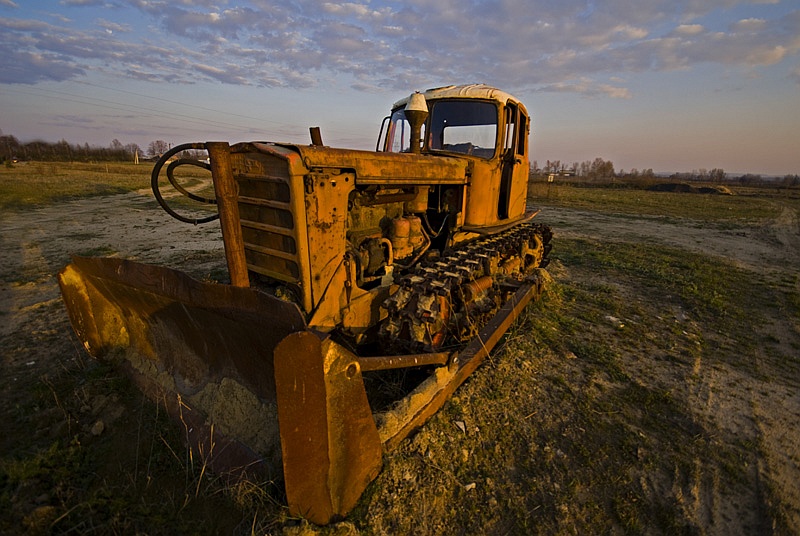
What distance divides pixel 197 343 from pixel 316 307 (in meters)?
0.94

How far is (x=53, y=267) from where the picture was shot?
752 centimetres

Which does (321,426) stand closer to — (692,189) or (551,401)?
(551,401)

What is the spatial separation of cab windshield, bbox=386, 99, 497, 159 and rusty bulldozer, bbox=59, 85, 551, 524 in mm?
42

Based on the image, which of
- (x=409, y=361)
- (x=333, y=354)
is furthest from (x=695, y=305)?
(x=333, y=354)

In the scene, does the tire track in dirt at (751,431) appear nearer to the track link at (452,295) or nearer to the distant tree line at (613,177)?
the track link at (452,295)

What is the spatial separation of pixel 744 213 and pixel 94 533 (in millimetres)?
28885

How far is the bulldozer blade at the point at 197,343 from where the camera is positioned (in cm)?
231

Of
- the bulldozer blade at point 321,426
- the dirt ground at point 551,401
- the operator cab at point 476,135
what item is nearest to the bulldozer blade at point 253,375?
the bulldozer blade at point 321,426

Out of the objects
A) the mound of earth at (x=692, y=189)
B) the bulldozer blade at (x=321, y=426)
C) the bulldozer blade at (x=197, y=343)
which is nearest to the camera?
the bulldozer blade at (x=321, y=426)

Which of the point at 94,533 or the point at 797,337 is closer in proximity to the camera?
the point at 94,533

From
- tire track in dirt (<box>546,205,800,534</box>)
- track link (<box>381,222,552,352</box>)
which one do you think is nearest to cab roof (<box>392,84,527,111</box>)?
track link (<box>381,222,552,352</box>)

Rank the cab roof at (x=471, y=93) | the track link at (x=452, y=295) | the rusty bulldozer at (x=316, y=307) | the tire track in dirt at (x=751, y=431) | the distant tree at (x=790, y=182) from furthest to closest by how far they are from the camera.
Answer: the distant tree at (x=790, y=182) → the cab roof at (x=471, y=93) → the track link at (x=452, y=295) → the tire track in dirt at (x=751, y=431) → the rusty bulldozer at (x=316, y=307)

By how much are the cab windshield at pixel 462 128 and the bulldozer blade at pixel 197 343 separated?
3.74 m

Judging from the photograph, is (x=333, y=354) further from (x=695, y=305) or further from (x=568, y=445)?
(x=695, y=305)
